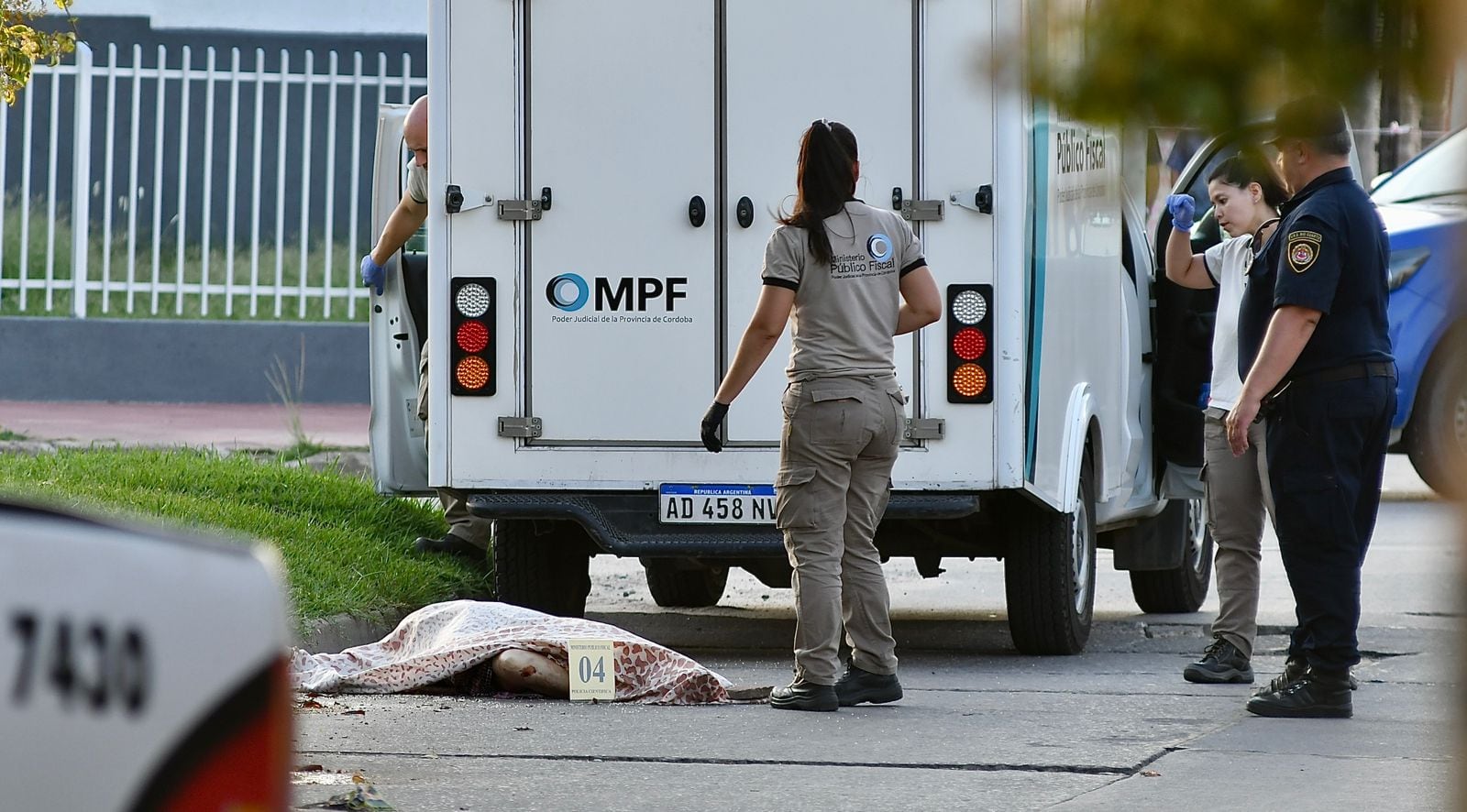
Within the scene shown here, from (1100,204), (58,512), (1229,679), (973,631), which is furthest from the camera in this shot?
(973,631)

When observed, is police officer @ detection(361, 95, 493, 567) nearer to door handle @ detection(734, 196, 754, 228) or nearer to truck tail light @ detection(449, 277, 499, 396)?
truck tail light @ detection(449, 277, 499, 396)

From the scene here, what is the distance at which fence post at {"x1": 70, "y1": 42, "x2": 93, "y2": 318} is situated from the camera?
14.9 metres

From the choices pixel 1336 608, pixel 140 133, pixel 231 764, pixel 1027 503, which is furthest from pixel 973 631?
pixel 140 133

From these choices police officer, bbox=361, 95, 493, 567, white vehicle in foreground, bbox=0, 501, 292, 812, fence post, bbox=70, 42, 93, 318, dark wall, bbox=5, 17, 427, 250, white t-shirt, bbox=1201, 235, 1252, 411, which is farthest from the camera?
dark wall, bbox=5, 17, 427, 250

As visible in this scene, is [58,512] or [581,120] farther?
[581,120]

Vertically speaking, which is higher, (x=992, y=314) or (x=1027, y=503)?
(x=992, y=314)

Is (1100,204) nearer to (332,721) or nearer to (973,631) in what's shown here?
(973,631)

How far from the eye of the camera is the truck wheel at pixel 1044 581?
7617 millimetres

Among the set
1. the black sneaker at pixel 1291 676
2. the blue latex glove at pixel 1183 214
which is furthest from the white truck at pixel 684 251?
the black sneaker at pixel 1291 676

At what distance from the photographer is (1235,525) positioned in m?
7.03

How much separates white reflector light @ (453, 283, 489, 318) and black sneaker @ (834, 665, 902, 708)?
190 cm

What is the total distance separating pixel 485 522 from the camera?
8984 mm

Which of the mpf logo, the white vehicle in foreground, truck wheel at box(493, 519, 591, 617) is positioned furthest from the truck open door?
the white vehicle in foreground

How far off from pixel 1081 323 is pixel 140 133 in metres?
9.14
